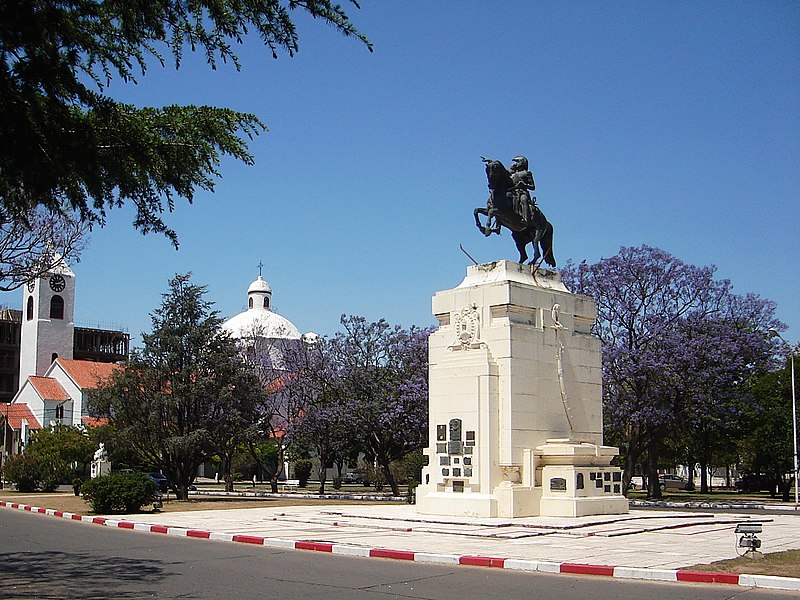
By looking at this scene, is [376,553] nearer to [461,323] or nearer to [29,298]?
[461,323]

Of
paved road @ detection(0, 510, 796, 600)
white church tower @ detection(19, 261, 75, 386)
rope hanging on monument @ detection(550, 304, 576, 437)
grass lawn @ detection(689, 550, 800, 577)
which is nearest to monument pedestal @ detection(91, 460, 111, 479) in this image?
paved road @ detection(0, 510, 796, 600)

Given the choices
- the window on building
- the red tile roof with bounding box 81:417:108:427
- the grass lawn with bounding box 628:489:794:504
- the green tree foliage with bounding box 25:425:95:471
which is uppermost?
the window on building

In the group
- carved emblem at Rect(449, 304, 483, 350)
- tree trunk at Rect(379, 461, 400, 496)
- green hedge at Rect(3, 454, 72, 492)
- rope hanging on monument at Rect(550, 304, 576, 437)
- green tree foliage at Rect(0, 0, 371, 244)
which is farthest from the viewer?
green hedge at Rect(3, 454, 72, 492)

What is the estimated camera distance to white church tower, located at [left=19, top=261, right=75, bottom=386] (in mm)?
84938

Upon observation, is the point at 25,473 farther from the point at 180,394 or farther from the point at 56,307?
the point at 56,307

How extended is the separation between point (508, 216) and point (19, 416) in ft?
207

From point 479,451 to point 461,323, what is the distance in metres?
3.56

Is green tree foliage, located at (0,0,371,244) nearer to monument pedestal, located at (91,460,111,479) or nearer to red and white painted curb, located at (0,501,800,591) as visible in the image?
red and white painted curb, located at (0,501,800,591)

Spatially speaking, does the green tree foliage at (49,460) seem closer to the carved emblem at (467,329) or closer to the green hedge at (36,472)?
the green hedge at (36,472)

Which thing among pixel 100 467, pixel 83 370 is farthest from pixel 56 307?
pixel 100 467

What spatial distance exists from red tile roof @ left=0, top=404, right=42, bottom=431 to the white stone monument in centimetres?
5875

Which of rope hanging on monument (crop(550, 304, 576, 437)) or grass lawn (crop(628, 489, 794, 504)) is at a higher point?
rope hanging on monument (crop(550, 304, 576, 437))

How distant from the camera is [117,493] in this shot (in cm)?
2645

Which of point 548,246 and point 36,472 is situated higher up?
point 548,246
